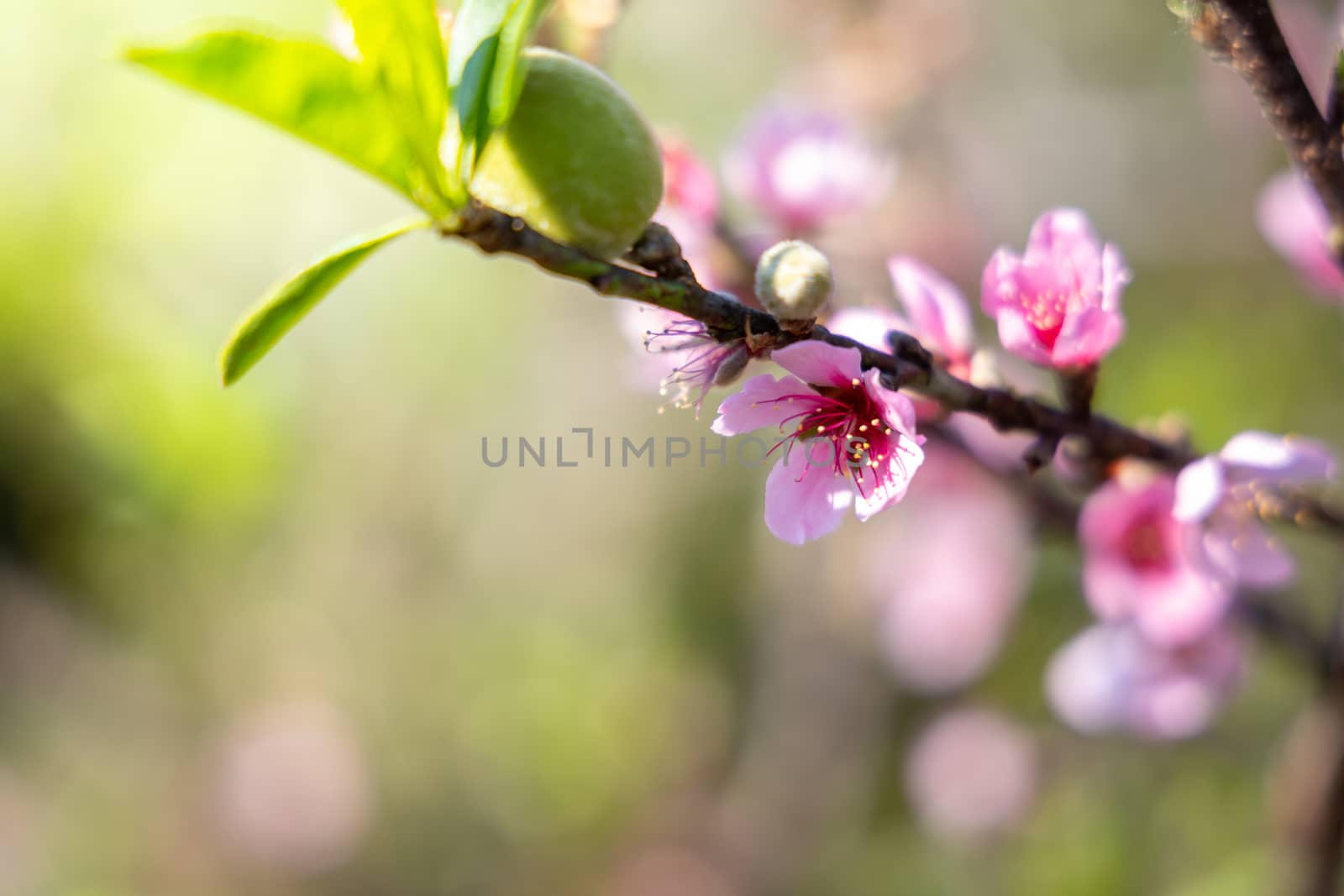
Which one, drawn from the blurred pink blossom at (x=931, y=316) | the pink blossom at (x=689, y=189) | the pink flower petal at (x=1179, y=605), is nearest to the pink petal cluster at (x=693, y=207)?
the pink blossom at (x=689, y=189)

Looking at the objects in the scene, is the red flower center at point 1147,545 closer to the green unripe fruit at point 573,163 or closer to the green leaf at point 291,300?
the green unripe fruit at point 573,163

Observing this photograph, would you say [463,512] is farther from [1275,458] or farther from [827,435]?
[1275,458]

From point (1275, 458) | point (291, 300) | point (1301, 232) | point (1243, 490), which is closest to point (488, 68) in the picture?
point (291, 300)

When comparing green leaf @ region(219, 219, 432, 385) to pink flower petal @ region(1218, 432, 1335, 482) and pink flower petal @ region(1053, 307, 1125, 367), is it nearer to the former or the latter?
pink flower petal @ region(1053, 307, 1125, 367)

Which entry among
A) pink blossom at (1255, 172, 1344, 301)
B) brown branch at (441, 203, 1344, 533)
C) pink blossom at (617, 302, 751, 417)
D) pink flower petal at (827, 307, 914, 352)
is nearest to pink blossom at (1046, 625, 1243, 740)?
pink blossom at (1255, 172, 1344, 301)

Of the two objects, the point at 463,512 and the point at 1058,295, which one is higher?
the point at 1058,295

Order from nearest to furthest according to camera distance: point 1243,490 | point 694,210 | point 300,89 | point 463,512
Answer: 1. point 300,89
2. point 1243,490
3. point 694,210
4. point 463,512
